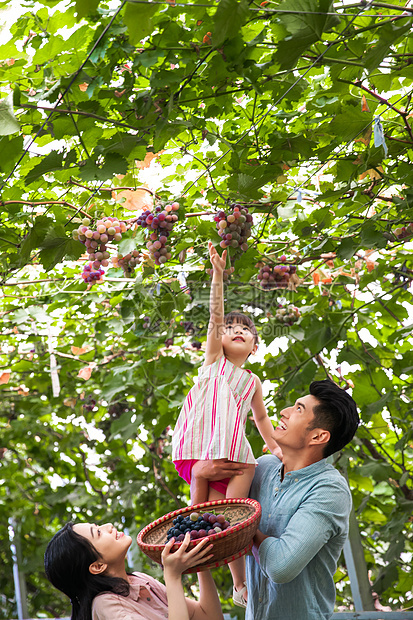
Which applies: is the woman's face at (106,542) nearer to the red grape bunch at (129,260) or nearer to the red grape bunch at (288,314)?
the red grape bunch at (129,260)

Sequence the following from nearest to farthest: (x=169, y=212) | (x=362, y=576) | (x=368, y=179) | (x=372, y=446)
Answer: (x=169, y=212) → (x=368, y=179) → (x=362, y=576) → (x=372, y=446)

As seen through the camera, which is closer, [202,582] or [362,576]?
[202,582]

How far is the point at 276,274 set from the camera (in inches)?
103

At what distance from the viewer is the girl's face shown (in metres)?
2.07

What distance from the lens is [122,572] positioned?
5.93ft

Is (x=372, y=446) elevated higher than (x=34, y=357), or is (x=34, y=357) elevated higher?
(x=34, y=357)

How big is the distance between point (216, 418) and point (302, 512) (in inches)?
16.4

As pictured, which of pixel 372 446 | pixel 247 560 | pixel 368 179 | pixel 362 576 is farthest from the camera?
pixel 372 446

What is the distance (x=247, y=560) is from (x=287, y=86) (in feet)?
4.54

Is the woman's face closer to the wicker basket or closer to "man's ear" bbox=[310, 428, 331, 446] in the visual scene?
the wicker basket

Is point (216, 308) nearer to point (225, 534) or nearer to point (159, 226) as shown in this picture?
point (159, 226)

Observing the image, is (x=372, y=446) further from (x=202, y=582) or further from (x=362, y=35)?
(x=362, y=35)

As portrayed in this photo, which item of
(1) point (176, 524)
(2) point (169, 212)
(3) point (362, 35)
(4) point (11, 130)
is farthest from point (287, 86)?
(1) point (176, 524)

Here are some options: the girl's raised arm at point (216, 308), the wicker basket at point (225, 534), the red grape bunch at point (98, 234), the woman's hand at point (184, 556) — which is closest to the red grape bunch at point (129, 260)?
the red grape bunch at point (98, 234)
